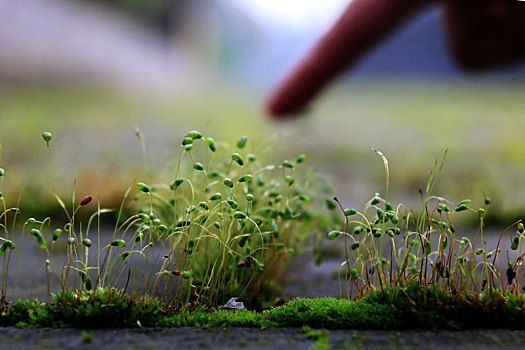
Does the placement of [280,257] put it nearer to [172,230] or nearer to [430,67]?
[172,230]

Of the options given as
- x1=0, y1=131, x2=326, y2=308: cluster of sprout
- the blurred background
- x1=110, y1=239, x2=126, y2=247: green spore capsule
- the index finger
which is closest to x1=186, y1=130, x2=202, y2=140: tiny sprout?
x1=0, y1=131, x2=326, y2=308: cluster of sprout

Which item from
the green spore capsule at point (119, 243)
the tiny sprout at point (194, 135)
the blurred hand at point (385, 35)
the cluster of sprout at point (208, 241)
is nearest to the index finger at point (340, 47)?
the blurred hand at point (385, 35)

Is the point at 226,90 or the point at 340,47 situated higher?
the point at 340,47

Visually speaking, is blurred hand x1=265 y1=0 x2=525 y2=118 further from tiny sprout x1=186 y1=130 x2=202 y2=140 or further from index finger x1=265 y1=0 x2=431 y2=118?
tiny sprout x1=186 y1=130 x2=202 y2=140

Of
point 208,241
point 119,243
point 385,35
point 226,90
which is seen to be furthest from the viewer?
point 226,90

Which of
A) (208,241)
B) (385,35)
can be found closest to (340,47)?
(385,35)

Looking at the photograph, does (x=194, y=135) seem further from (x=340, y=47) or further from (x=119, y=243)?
(x=340, y=47)

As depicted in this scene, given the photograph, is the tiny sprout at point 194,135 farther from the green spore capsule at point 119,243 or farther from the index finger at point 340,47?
the index finger at point 340,47

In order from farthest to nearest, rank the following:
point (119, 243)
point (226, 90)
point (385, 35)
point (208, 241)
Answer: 1. point (226, 90)
2. point (385, 35)
3. point (208, 241)
4. point (119, 243)
